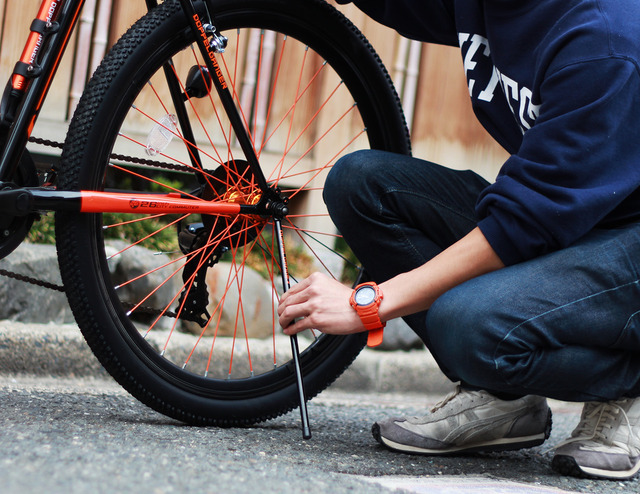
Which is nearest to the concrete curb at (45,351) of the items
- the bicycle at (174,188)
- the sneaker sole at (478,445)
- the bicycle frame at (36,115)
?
the bicycle at (174,188)

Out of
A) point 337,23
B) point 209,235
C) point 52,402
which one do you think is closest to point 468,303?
point 209,235

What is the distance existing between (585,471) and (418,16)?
3.51 feet

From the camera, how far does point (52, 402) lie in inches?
71.4

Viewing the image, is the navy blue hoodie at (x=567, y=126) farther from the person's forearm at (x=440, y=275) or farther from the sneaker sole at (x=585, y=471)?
the sneaker sole at (x=585, y=471)

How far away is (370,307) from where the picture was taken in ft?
4.95

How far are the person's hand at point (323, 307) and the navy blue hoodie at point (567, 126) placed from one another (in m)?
0.30

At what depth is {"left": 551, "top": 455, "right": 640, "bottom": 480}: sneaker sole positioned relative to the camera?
1669 mm

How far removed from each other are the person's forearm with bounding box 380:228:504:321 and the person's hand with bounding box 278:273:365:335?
0.07 metres

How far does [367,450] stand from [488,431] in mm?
278

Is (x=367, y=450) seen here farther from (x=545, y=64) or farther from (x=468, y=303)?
(x=545, y=64)

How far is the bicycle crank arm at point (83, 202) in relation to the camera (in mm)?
1510

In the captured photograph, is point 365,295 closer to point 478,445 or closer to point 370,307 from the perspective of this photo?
point 370,307

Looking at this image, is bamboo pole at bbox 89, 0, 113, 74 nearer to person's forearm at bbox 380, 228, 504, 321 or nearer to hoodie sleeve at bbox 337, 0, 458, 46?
hoodie sleeve at bbox 337, 0, 458, 46

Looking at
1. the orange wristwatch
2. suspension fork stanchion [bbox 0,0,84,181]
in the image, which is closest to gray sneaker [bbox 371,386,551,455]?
the orange wristwatch
